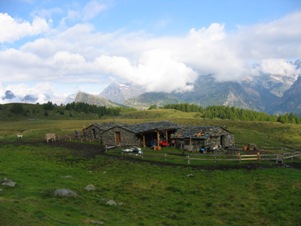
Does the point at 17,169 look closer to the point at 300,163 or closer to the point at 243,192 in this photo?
the point at 243,192

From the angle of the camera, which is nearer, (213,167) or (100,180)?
(100,180)

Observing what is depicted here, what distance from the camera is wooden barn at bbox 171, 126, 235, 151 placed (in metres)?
56.6

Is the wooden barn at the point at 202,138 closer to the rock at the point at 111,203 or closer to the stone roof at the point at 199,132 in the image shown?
the stone roof at the point at 199,132

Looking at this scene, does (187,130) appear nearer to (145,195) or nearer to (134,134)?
(134,134)

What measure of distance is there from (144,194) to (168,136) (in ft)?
129

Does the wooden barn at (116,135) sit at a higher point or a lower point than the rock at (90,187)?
higher

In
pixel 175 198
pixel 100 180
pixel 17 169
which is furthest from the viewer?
pixel 17 169

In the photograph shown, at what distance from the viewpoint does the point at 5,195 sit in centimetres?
2355

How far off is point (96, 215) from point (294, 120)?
163 meters

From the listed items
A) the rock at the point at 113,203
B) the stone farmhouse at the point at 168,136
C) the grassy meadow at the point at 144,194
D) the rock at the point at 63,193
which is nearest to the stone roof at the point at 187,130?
the stone farmhouse at the point at 168,136

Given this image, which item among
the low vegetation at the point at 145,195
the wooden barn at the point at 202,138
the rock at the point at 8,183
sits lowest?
the low vegetation at the point at 145,195

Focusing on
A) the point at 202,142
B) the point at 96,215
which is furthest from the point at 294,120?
the point at 96,215

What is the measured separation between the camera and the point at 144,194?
93.7 ft

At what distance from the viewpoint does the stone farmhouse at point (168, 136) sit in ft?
188
